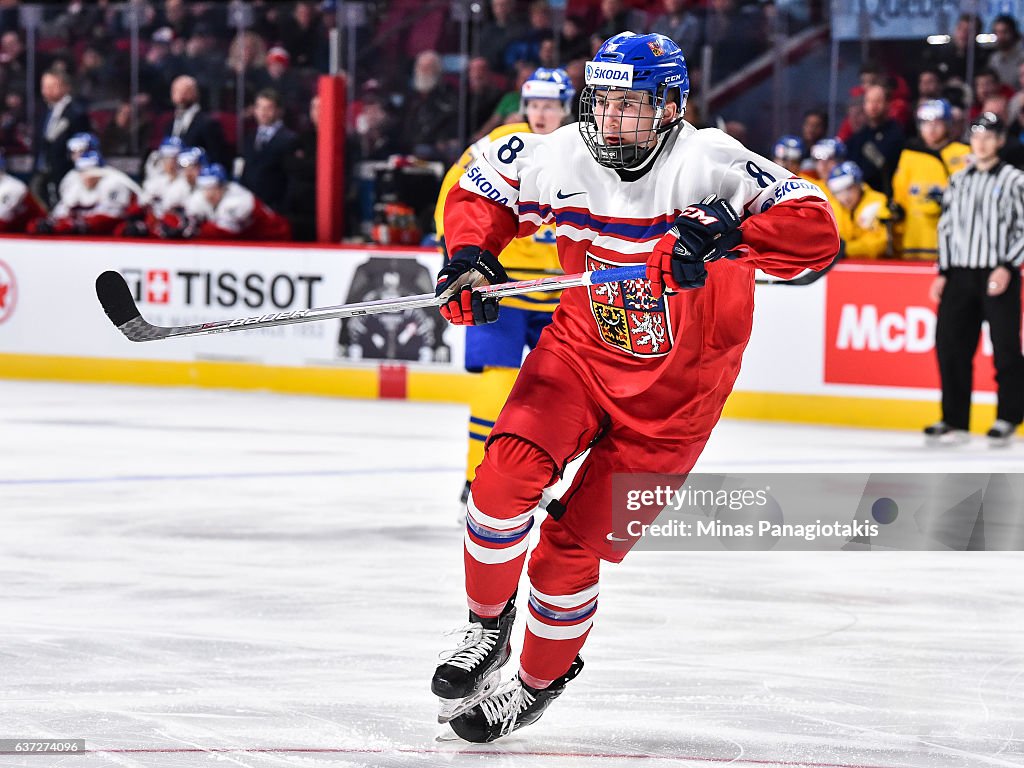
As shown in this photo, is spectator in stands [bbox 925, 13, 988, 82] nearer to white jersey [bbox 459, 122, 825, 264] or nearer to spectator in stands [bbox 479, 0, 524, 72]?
spectator in stands [bbox 479, 0, 524, 72]

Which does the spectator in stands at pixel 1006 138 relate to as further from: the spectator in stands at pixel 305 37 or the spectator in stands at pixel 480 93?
the spectator in stands at pixel 305 37

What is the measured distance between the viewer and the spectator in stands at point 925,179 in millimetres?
8727

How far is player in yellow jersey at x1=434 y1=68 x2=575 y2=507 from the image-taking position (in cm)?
538

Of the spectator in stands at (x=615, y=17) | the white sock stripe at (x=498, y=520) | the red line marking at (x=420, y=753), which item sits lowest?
the red line marking at (x=420, y=753)

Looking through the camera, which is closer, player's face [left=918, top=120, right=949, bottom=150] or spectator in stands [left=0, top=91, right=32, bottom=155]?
player's face [left=918, top=120, right=949, bottom=150]

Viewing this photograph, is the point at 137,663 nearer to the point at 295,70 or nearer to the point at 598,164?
the point at 598,164

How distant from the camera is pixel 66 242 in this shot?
10367mm

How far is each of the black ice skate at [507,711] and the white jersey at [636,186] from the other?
0.81 m

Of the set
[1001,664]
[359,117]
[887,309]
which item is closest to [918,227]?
[887,309]

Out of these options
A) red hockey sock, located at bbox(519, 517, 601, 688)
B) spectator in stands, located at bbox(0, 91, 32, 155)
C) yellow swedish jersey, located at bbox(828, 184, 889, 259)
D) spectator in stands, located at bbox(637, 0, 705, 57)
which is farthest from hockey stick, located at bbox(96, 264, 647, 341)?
spectator in stands, located at bbox(0, 91, 32, 155)

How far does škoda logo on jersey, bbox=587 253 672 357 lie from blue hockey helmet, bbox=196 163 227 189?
746 cm

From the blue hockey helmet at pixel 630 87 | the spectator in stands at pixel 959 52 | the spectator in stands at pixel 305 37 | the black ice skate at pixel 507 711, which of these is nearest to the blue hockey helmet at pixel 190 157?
the spectator in stands at pixel 305 37

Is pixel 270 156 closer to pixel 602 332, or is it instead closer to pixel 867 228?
pixel 867 228

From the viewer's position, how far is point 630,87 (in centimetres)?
315
